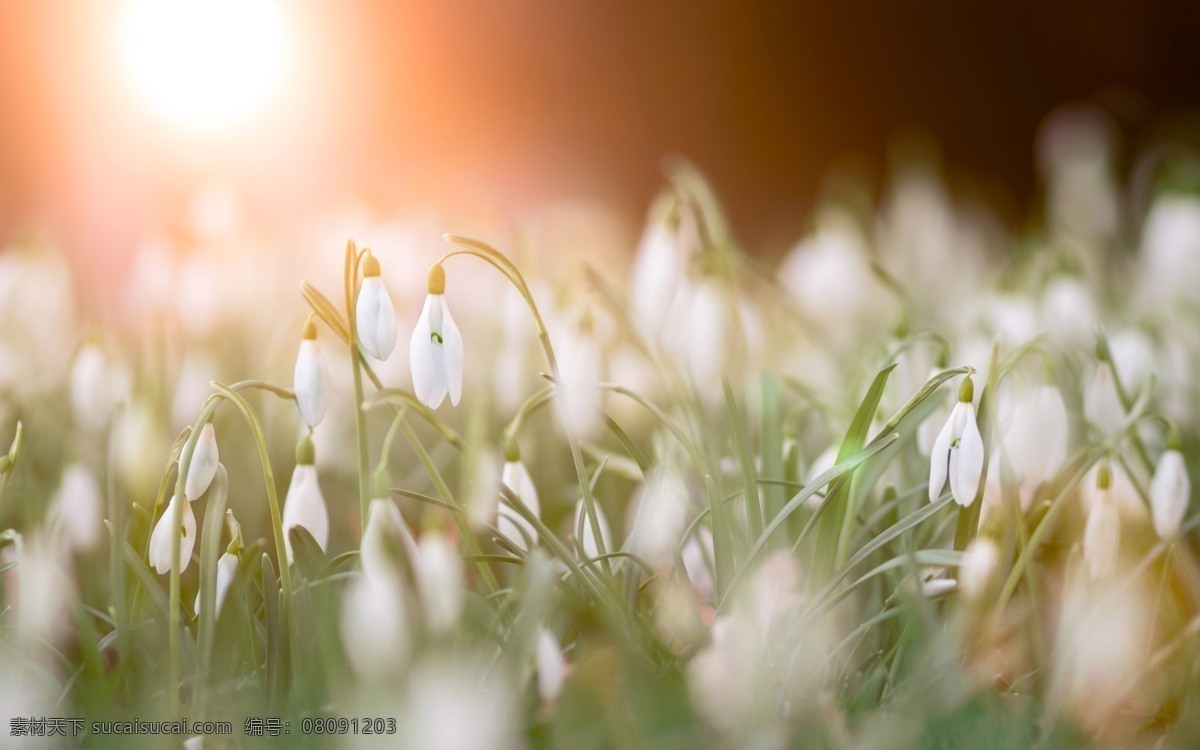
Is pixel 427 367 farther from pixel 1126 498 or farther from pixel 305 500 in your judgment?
pixel 1126 498

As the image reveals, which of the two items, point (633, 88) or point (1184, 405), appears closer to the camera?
point (1184, 405)

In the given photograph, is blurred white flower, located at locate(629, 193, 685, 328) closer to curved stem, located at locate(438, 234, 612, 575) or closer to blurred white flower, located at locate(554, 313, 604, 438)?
blurred white flower, located at locate(554, 313, 604, 438)

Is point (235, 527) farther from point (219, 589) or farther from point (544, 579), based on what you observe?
point (544, 579)

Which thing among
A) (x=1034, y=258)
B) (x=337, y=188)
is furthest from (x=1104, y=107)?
(x=337, y=188)

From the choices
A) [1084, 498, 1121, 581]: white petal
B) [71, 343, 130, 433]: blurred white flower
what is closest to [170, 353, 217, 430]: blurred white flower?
[71, 343, 130, 433]: blurred white flower

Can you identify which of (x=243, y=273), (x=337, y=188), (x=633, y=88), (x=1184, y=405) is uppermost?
(x=633, y=88)

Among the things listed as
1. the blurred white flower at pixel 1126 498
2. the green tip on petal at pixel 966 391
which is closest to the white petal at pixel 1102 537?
the blurred white flower at pixel 1126 498
